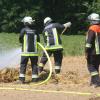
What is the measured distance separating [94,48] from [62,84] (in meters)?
1.27

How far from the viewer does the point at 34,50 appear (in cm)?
1370

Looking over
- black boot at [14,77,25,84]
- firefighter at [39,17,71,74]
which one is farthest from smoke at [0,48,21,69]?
black boot at [14,77,25,84]

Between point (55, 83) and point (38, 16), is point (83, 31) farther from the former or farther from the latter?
point (55, 83)

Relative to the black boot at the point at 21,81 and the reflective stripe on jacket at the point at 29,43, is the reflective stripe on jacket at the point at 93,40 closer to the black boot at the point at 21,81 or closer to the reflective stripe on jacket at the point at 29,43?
the reflective stripe on jacket at the point at 29,43

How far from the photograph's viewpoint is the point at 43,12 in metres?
43.1

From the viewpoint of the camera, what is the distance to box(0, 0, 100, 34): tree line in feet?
136

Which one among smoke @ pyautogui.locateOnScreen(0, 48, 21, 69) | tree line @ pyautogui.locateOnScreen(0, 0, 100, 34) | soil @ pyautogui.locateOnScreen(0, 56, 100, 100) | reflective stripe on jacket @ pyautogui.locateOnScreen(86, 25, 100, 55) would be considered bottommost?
soil @ pyautogui.locateOnScreen(0, 56, 100, 100)

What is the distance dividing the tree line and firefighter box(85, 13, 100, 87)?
89.6ft

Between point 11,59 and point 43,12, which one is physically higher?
point 43,12

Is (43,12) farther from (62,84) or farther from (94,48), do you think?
(94,48)

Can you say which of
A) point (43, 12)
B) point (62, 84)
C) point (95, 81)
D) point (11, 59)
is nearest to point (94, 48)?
point (95, 81)

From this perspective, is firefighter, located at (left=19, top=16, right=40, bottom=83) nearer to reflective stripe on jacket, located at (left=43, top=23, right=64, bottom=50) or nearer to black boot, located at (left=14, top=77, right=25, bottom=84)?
black boot, located at (left=14, top=77, right=25, bottom=84)

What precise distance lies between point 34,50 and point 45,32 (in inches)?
53.2

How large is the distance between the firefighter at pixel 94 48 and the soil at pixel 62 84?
31 centimetres
